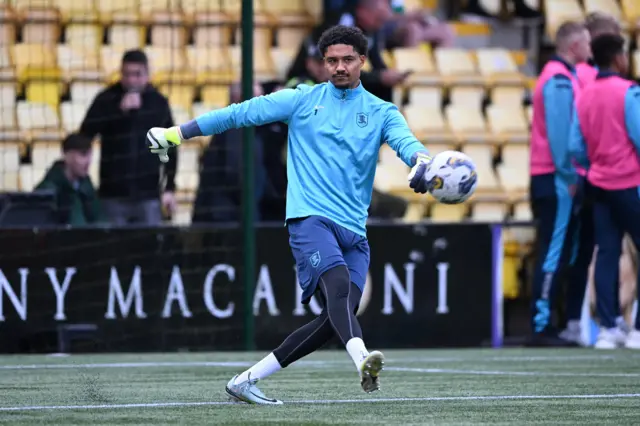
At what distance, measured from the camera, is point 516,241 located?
11.5 m

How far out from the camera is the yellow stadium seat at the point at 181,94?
12.0 metres

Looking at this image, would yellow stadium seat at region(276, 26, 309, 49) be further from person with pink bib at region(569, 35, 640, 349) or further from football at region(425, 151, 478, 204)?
football at region(425, 151, 478, 204)

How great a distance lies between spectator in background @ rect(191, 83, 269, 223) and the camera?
11.0m

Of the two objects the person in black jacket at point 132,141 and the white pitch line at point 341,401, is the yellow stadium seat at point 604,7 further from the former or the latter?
the white pitch line at point 341,401

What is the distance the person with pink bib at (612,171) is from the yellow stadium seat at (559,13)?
13.0 ft

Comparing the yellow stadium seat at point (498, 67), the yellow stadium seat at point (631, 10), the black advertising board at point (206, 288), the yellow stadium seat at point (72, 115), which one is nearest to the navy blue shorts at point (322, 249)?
the black advertising board at point (206, 288)

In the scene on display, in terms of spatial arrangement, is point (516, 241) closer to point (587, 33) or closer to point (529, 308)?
point (529, 308)

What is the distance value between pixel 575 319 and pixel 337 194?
5304mm

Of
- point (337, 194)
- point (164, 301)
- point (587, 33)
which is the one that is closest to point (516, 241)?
point (587, 33)

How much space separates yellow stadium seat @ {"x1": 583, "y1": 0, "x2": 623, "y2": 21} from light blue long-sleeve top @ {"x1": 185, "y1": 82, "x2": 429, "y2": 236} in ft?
30.0

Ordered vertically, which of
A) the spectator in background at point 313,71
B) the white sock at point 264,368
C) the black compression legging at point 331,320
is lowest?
the white sock at point 264,368

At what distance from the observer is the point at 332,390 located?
7086mm

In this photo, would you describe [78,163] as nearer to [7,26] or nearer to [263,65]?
[7,26]

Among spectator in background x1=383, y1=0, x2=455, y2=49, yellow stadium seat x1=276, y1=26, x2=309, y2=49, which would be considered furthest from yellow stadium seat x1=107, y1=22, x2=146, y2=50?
spectator in background x1=383, y1=0, x2=455, y2=49
